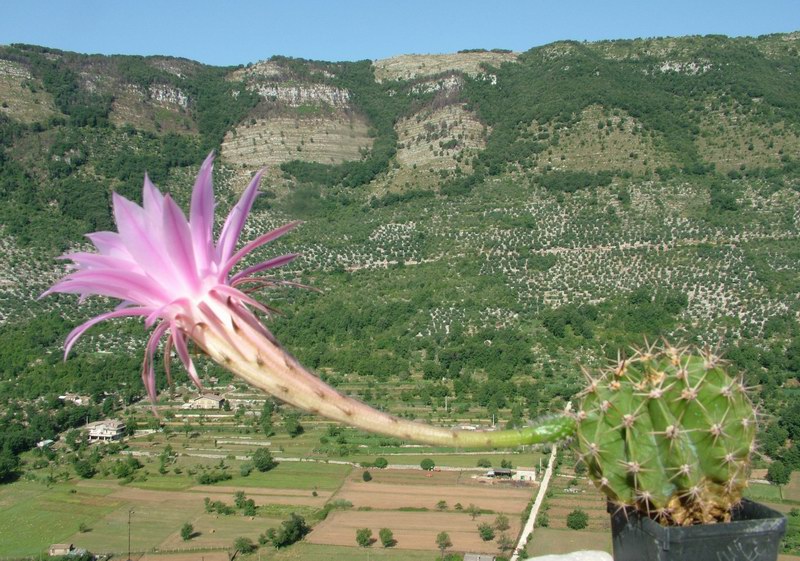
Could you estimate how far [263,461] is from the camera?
28391 mm

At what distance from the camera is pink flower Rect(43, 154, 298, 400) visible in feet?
5.19

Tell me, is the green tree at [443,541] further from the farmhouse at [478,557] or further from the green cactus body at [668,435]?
the green cactus body at [668,435]

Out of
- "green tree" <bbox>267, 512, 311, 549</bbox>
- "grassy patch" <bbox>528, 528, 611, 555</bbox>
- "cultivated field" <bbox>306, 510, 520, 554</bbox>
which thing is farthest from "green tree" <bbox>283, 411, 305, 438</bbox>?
"grassy patch" <bbox>528, 528, 611, 555</bbox>

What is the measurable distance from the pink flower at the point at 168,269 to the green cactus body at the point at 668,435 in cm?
89

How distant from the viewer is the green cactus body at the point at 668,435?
6.09 feet

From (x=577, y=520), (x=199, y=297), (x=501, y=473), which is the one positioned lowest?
(x=501, y=473)

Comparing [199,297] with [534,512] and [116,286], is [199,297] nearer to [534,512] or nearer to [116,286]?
[116,286]

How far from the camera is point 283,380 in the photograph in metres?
1.54

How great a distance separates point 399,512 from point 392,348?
18.2m

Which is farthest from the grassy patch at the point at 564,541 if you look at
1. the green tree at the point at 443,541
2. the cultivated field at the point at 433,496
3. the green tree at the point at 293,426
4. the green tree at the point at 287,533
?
the green tree at the point at 293,426

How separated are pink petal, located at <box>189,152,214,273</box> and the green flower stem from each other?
0.12m

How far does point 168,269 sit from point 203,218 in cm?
13

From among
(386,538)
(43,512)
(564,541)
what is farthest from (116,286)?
(43,512)

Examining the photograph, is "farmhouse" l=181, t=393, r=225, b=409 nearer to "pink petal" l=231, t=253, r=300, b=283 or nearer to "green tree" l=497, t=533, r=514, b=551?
"green tree" l=497, t=533, r=514, b=551
